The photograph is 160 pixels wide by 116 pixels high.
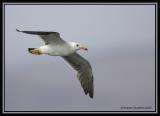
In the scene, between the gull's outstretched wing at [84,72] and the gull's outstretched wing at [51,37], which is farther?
the gull's outstretched wing at [84,72]

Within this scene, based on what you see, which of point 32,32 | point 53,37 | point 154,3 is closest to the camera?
point 32,32

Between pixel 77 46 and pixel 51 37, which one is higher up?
pixel 51 37

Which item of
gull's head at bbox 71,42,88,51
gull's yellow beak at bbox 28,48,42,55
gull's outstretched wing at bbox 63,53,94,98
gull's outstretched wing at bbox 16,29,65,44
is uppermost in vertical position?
gull's outstretched wing at bbox 16,29,65,44

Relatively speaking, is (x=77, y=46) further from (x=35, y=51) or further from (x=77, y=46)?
(x=35, y=51)

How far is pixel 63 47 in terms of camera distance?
801 centimetres

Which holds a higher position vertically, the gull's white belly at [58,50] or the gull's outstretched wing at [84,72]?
the gull's white belly at [58,50]

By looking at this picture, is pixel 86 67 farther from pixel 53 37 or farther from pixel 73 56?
pixel 53 37

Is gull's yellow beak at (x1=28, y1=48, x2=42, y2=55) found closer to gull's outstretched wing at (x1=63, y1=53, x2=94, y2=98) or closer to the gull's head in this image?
the gull's head

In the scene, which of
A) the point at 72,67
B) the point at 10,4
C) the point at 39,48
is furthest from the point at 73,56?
the point at 10,4

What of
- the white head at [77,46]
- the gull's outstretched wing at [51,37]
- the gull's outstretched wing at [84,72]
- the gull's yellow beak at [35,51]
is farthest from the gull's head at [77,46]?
the gull's outstretched wing at [84,72]

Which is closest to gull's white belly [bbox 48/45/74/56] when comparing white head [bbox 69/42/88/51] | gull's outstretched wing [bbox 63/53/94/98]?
white head [bbox 69/42/88/51]

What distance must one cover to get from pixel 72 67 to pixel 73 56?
0.80 feet

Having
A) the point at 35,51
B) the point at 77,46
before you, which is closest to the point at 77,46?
the point at 77,46

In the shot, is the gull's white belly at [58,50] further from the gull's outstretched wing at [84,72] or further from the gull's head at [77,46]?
the gull's outstretched wing at [84,72]
